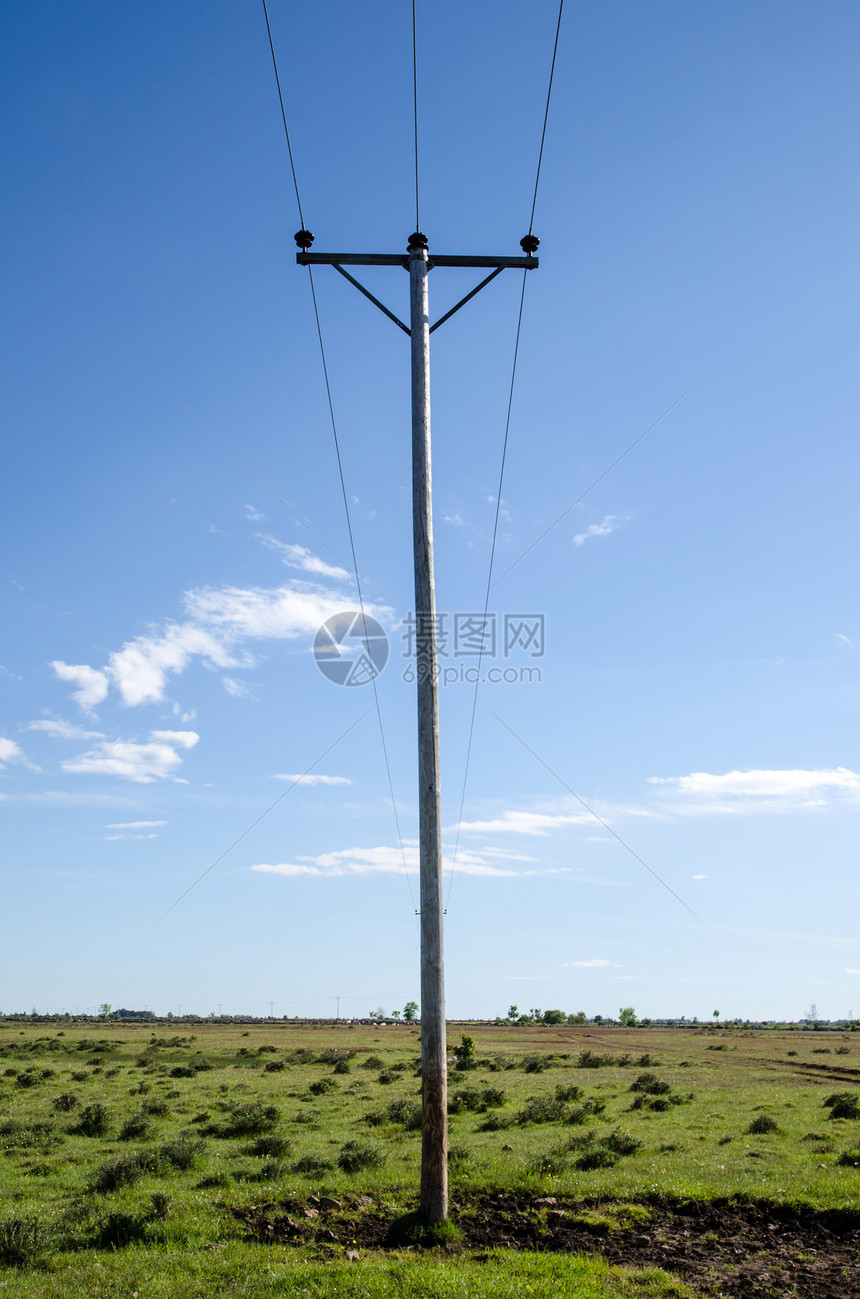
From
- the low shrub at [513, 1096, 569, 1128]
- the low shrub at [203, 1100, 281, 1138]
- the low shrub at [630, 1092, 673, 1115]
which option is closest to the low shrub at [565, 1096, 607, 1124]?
the low shrub at [513, 1096, 569, 1128]

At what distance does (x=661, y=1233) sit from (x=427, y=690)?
817 centimetres

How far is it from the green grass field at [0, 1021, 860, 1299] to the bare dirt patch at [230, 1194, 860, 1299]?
118 millimetres

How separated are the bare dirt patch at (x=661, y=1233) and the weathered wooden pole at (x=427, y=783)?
1.19m

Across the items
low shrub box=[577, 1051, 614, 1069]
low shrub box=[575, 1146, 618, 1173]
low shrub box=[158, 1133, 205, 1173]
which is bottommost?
low shrub box=[577, 1051, 614, 1069]

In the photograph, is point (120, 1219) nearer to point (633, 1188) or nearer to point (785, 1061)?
point (633, 1188)

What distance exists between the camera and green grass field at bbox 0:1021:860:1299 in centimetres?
886

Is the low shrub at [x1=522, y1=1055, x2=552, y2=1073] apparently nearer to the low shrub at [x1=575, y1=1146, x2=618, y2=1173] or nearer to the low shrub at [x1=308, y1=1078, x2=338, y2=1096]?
the low shrub at [x1=308, y1=1078, x2=338, y2=1096]

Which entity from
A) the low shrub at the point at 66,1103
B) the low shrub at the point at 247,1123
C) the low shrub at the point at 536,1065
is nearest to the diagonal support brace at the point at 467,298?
the low shrub at the point at 247,1123

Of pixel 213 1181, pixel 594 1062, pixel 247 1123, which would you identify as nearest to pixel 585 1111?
pixel 247 1123

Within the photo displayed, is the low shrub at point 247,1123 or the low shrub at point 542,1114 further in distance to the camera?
the low shrub at point 542,1114

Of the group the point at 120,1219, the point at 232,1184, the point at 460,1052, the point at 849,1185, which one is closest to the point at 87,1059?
the point at 460,1052

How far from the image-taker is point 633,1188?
13.2 metres

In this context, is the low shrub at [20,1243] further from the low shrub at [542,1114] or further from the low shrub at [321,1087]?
the low shrub at [321,1087]

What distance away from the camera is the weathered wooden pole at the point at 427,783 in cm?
962
